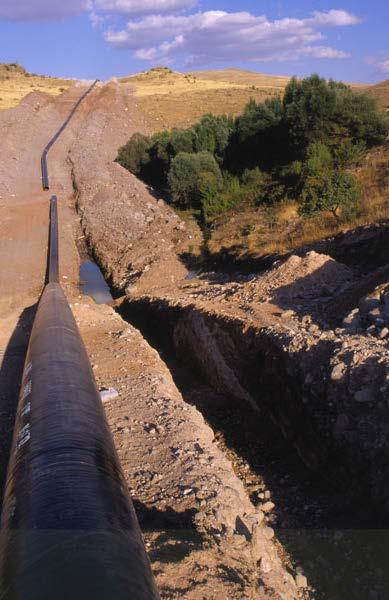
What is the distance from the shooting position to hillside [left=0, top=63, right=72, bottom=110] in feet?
177

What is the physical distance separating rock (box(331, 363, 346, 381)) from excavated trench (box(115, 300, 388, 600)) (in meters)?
0.56

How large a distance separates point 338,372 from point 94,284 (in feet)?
36.9

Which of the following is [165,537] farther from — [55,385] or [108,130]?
[108,130]

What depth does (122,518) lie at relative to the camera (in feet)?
13.2

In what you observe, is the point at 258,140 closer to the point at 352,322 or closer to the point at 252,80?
the point at 352,322

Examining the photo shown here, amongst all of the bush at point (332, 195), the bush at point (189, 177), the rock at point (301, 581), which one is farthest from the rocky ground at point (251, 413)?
the bush at point (189, 177)

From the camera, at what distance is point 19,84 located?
216 ft

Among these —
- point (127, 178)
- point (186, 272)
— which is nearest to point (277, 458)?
point (186, 272)

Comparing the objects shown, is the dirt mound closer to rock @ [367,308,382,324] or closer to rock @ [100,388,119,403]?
rock @ [367,308,382,324]

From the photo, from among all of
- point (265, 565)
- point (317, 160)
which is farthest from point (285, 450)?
point (317, 160)

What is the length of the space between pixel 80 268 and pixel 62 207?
5.75 meters

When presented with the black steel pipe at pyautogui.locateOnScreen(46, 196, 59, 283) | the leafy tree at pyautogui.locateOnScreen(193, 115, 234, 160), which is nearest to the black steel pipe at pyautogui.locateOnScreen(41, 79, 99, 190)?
the black steel pipe at pyautogui.locateOnScreen(46, 196, 59, 283)

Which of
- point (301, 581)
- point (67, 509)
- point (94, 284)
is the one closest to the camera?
point (67, 509)

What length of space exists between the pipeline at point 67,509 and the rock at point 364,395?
2.78 metres
